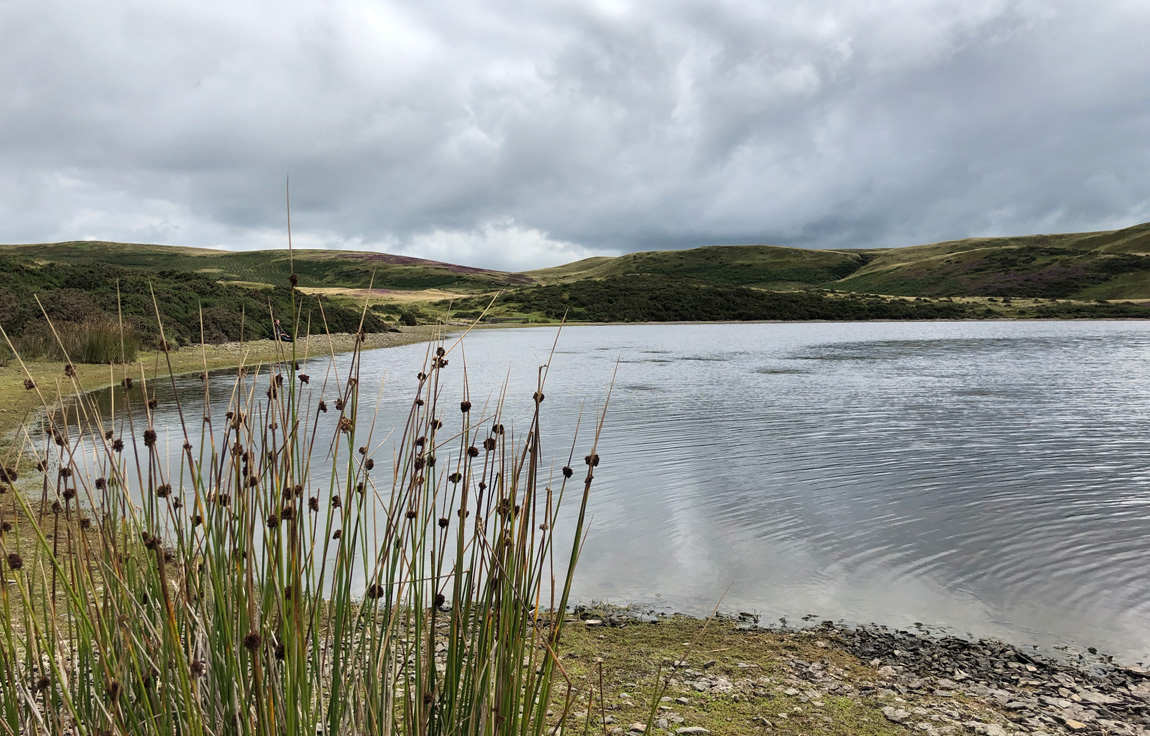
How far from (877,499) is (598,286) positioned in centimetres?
6557

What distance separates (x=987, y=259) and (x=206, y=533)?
114159mm

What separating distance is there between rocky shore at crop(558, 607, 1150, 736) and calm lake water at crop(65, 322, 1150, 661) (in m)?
0.38

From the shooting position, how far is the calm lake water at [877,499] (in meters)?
5.14

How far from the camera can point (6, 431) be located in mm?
9961

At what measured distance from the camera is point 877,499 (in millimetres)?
7727

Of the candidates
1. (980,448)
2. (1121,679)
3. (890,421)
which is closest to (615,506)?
(1121,679)

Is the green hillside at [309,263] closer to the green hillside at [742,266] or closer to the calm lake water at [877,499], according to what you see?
the green hillside at [742,266]

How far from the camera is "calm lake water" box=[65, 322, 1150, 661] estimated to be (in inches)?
202

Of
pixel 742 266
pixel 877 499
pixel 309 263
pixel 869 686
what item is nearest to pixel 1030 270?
pixel 742 266

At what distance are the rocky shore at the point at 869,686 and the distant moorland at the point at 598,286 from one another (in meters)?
2.27

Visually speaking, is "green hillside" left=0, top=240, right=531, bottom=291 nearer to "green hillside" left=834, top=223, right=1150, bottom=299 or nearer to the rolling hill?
the rolling hill

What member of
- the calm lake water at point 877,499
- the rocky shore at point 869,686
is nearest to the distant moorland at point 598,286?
the rocky shore at point 869,686

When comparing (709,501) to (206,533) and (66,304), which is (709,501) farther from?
(66,304)

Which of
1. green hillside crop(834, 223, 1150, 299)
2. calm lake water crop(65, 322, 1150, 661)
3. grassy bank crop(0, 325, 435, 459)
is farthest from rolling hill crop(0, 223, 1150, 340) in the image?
calm lake water crop(65, 322, 1150, 661)
